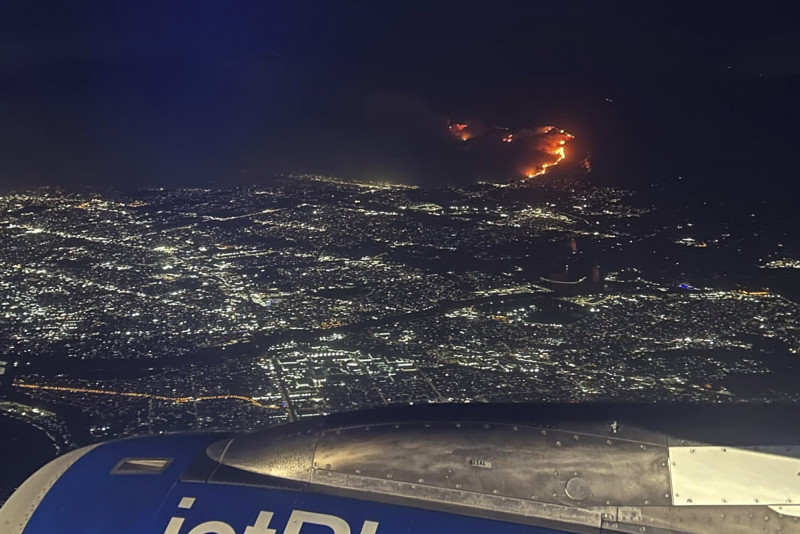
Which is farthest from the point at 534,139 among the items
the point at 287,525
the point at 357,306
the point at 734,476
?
the point at 287,525

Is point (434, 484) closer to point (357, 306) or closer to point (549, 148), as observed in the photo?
point (357, 306)

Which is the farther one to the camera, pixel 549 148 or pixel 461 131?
pixel 461 131

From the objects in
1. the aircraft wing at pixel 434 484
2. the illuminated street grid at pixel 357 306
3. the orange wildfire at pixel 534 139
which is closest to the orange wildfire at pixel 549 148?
the orange wildfire at pixel 534 139

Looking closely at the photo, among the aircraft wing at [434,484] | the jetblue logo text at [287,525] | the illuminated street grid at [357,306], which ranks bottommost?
the jetblue logo text at [287,525]

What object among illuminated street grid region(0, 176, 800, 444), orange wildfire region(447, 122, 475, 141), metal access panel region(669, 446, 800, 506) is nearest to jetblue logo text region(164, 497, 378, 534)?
metal access panel region(669, 446, 800, 506)

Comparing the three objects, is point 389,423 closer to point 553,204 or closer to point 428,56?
point 553,204

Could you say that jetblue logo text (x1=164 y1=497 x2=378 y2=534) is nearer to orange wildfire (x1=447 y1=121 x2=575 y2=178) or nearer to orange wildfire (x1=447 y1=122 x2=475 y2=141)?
orange wildfire (x1=447 y1=121 x2=575 y2=178)

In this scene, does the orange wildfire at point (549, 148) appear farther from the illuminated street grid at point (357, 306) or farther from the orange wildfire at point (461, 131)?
the orange wildfire at point (461, 131)
